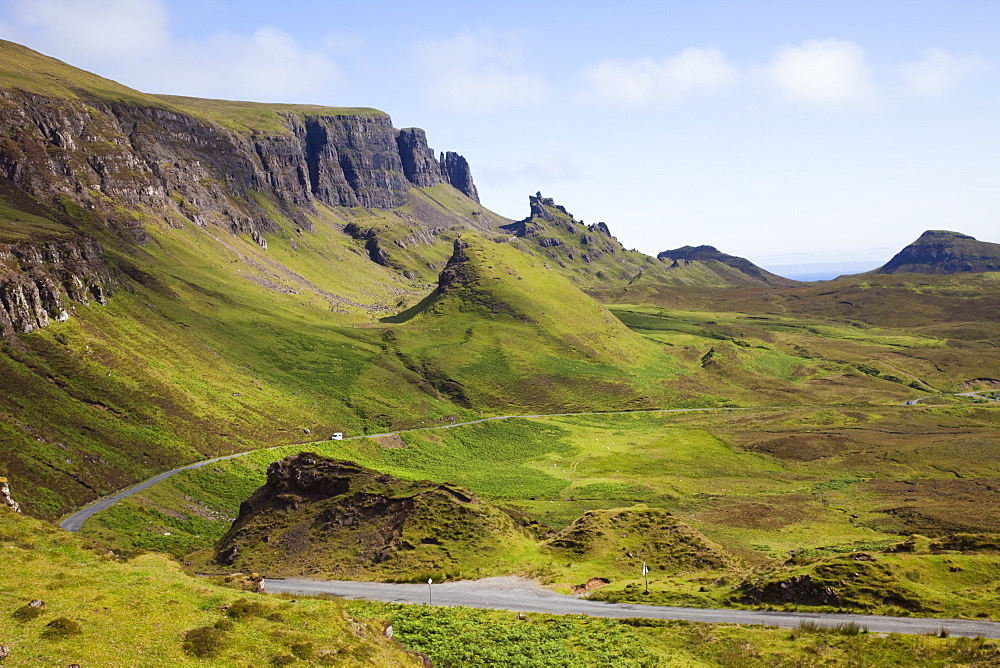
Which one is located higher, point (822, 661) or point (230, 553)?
point (822, 661)

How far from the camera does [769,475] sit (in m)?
153

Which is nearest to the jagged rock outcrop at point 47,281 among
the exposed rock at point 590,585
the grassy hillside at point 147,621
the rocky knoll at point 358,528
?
the rocky knoll at point 358,528

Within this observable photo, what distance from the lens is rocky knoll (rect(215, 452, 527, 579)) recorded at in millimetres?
73438

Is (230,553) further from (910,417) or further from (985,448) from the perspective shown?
(910,417)

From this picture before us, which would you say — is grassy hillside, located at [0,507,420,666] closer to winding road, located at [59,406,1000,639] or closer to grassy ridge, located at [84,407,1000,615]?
winding road, located at [59,406,1000,639]

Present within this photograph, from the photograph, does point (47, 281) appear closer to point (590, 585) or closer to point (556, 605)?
point (590, 585)

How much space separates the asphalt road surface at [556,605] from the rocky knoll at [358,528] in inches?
167

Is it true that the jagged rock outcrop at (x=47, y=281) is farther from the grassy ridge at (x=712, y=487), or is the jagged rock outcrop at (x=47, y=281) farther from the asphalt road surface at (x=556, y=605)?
the asphalt road surface at (x=556, y=605)

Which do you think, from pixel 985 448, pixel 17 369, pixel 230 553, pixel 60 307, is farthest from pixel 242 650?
pixel 985 448

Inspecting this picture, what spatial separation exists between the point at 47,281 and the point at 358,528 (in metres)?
108

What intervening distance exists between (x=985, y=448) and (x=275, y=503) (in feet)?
511

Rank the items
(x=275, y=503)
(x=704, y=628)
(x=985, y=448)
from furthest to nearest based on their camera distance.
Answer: (x=985, y=448)
(x=275, y=503)
(x=704, y=628)

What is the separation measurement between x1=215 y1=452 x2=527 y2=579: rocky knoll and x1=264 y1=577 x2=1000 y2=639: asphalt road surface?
13.9 ft

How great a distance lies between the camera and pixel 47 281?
14625cm
